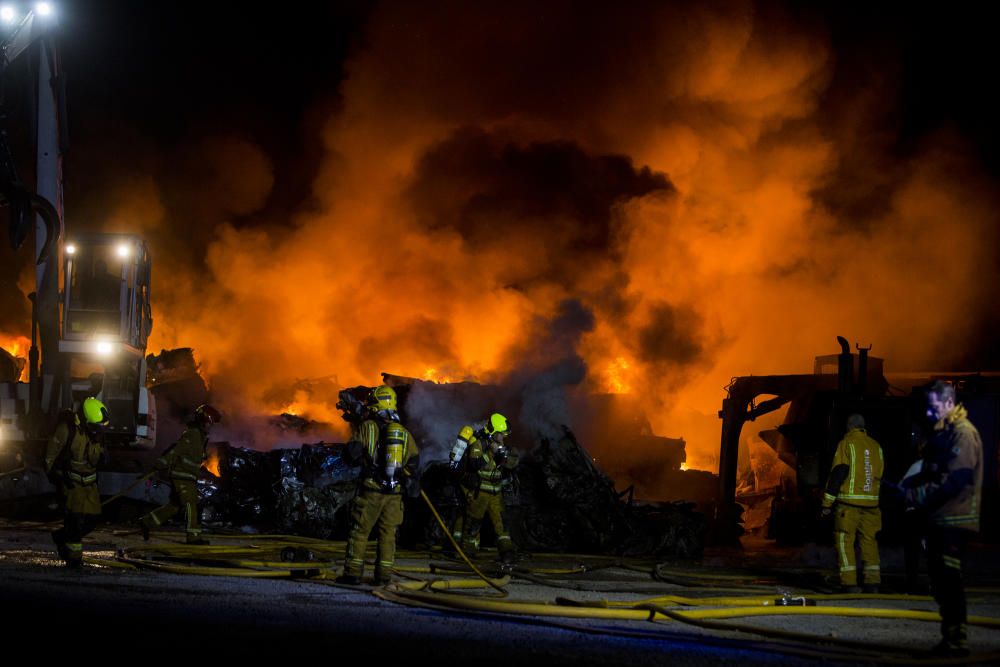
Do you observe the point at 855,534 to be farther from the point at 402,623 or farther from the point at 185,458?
the point at 185,458

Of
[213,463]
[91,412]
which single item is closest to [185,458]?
[91,412]

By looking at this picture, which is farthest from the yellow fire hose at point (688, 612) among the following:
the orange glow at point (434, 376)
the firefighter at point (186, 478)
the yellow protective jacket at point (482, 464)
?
the orange glow at point (434, 376)

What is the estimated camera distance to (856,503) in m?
9.11

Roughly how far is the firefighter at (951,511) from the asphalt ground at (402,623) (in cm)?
30

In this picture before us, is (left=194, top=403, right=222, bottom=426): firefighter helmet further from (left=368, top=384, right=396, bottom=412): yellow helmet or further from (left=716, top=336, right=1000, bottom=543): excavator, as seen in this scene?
(left=716, top=336, right=1000, bottom=543): excavator

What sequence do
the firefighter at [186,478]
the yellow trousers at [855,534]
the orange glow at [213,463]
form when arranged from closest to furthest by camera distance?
the yellow trousers at [855,534], the firefighter at [186,478], the orange glow at [213,463]

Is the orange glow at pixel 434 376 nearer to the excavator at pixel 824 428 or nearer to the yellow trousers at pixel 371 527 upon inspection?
the excavator at pixel 824 428

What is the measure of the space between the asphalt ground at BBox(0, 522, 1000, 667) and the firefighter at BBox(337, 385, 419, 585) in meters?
0.34

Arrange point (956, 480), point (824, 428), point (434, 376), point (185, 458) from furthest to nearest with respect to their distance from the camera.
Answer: point (434, 376), point (824, 428), point (185, 458), point (956, 480)

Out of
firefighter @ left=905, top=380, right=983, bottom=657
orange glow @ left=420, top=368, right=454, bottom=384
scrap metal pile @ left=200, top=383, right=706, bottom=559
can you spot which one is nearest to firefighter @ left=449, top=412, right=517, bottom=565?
scrap metal pile @ left=200, top=383, right=706, bottom=559

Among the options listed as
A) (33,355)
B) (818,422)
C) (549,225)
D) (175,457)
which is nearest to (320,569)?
(175,457)

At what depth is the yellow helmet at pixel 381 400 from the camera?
8.71 metres

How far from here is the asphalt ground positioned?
215 inches

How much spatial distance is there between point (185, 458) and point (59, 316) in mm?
4580
